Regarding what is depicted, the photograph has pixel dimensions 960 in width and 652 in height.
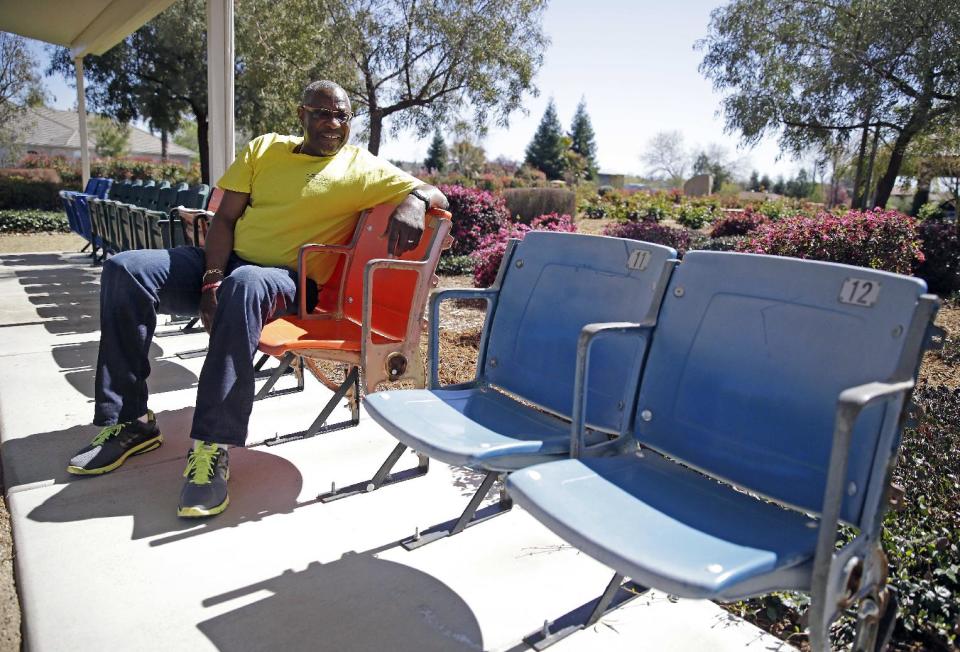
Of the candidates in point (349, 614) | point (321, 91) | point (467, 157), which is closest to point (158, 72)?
point (321, 91)

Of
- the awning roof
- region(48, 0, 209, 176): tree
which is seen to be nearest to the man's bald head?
the awning roof

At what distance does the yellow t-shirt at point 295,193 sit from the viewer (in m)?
2.96

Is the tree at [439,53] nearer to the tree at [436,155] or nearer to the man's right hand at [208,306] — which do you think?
the man's right hand at [208,306]

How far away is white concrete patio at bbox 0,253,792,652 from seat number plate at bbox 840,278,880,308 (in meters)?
0.96

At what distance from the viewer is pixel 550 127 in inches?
2393

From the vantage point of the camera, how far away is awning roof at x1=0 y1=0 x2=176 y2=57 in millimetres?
8023

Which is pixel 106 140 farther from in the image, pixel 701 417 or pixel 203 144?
pixel 701 417

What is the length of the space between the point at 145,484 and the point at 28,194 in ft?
61.1

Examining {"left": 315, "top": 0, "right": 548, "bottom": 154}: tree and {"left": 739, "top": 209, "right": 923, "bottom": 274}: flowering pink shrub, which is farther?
{"left": 315, "top": 0, "right": 548, "bottom": 154}: tree

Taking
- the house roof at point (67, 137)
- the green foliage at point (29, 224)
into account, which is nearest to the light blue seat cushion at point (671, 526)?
the green foliage at point (29, 224)

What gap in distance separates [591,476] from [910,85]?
12270mm

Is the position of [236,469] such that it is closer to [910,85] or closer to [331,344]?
[331,344]

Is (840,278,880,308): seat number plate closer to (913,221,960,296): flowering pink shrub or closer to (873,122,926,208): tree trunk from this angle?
(913,221,960,296): flowering pink shrub

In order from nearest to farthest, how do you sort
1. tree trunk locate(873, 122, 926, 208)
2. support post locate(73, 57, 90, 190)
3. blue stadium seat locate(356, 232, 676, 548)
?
blue stadium seat locate(356, 232, 676, 548) → tree trunk locate(873, 122, 926, 208) → support post locate(73, 57, 90, 190)
